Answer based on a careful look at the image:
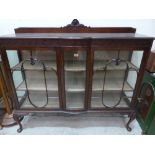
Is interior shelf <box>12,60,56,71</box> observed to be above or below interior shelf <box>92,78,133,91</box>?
above

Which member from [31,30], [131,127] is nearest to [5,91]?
[31,30]

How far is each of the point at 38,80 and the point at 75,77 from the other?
0.39 meters

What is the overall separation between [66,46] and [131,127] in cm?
116

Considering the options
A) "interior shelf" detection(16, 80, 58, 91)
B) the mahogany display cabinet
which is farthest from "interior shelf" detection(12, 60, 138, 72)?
"interior shelf" detection(16, 80, 58, 91)

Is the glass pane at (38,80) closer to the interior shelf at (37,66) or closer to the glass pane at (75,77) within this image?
the interior shelf at (37,66)

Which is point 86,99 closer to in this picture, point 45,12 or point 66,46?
point 66,46

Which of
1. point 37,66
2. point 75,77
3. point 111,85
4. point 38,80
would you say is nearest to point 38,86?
point 38,80

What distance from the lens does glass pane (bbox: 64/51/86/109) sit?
1.23 metres

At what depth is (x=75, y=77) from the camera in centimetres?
141

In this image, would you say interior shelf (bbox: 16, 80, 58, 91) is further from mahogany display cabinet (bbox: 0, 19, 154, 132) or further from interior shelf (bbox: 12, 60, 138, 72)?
interior shelf (bbox: 12, 60, 138, 72)

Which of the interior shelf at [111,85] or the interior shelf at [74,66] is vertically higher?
the interior shelf at [74,66]

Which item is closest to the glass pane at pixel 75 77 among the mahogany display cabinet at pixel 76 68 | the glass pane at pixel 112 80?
the mahogany display cabinet at pixel 76 68

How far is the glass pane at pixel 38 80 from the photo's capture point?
125cm

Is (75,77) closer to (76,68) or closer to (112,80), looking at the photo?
(76,68)
